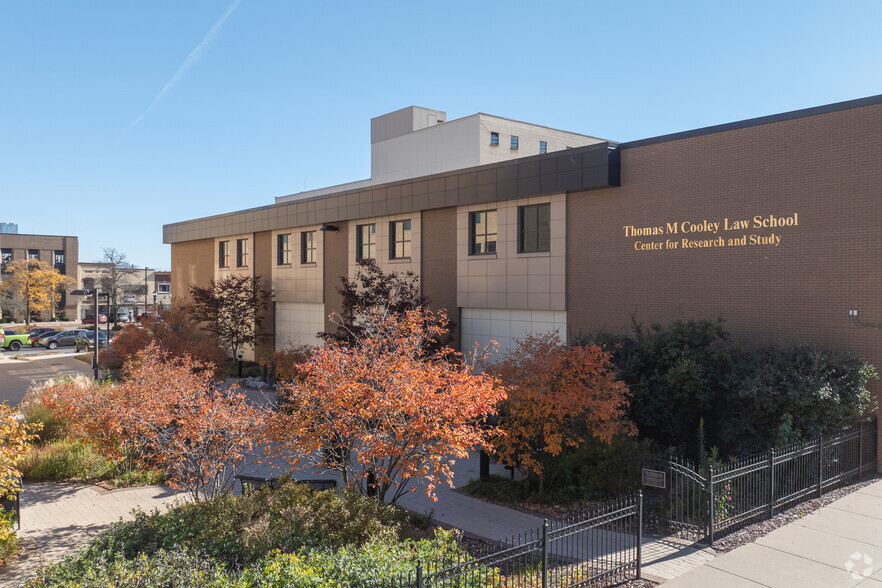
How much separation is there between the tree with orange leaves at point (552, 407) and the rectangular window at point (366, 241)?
646 inches

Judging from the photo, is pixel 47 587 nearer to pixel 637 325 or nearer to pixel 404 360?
pixel 404 360

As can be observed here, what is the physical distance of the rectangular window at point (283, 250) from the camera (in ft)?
119

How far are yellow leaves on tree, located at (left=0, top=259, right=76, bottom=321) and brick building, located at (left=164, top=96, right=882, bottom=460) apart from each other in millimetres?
68953

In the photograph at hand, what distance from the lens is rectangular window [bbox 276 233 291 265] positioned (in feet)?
119

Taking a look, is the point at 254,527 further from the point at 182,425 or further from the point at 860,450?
the point at 860,450

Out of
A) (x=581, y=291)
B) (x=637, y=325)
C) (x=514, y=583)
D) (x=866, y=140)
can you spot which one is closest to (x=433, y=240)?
(x=581, y=291)

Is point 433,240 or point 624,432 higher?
point 433,240

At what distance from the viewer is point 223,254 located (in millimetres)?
41469

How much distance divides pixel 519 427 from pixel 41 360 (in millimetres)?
41229

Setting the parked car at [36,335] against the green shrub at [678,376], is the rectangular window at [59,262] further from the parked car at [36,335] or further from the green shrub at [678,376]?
the green shrub at [678,376]

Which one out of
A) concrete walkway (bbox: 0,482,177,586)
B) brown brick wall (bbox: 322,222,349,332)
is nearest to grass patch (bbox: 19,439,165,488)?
concrete walkway (bbox: 0,482,177,586)

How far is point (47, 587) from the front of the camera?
7730 mm

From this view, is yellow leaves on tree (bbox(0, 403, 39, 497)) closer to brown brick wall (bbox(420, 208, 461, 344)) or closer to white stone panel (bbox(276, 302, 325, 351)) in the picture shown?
brown brick wall (bbox(420, 208, 461, 344))

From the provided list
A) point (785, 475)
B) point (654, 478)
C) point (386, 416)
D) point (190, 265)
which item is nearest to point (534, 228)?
point (785, 475)
